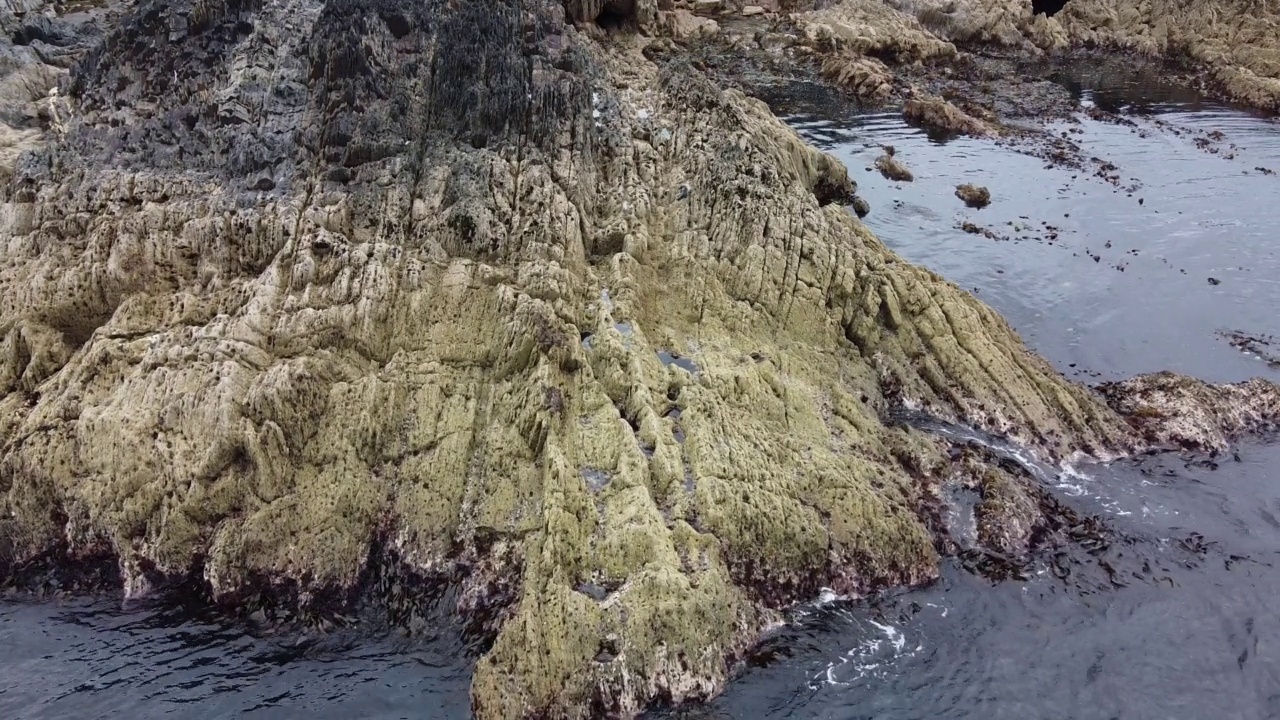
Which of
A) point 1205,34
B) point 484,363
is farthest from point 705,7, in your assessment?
point 484,363

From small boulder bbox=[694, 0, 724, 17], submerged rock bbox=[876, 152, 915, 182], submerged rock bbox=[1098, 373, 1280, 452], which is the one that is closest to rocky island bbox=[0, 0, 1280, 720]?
submerged rock bbox=[1098, 373, 1280, 452]

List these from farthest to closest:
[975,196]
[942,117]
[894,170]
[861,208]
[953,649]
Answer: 1. [942,117]
2. [894,170]
3. [975,196]
4. [861,208]
5. [953,649]

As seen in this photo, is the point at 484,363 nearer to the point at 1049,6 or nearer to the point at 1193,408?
the point at 1193,408

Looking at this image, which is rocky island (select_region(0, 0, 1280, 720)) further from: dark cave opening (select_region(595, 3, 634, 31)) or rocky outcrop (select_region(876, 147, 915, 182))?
dark cave opening (select_region(595, 3, 634, 31))

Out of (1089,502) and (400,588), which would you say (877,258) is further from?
(400,588)

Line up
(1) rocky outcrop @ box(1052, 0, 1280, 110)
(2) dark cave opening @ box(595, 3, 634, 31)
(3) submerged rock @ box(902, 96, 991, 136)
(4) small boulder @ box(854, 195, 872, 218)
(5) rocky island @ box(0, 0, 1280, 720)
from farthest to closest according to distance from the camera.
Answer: (1) rocky outcrop @ box(1052, 0, 1280, 110) → (3) submerged rock @ box(902, 96, 991, 136) → (2) dark cave opening @ box(595, 3, 634, 31) → (4) small boulder @ box(854, 195, 872, 218) → (5) rocky island @ box(0, 0, 1280, 720)

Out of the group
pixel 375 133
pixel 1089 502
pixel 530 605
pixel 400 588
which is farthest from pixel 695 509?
pixel 375 133
